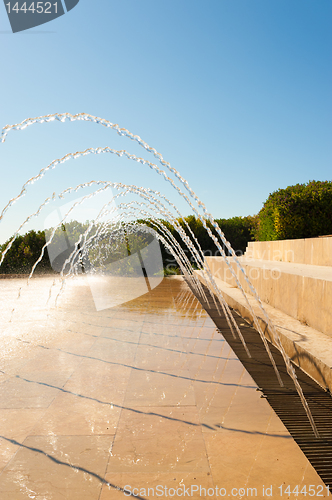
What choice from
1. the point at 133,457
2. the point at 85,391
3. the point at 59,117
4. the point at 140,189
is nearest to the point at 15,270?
the point at 140,189

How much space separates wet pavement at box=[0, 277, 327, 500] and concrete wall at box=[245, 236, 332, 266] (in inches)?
153

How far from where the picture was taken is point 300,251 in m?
8.62

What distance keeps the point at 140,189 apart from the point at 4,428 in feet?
24.6

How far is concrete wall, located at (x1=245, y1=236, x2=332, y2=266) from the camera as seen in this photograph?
723 centimetres

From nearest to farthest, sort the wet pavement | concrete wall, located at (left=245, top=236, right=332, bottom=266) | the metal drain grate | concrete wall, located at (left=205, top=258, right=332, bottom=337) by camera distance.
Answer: the wet pavement
the metal drain grate
concrete wall, located at (left=205, top=258, right=332, bottom=337)
concrete wall, located at (left=245, top=236, right=332, bottom=266)

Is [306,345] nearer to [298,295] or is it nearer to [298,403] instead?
[298,403]

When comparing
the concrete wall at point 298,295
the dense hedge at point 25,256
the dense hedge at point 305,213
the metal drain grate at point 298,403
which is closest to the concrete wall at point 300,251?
the dense hedge at point 305,213

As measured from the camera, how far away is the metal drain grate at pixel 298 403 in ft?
6.41

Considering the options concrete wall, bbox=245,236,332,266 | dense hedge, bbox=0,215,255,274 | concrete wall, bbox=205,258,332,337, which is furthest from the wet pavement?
dense hedge, bbox=0,215,255,274

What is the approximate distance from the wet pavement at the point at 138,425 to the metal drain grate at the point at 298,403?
0.24 ft

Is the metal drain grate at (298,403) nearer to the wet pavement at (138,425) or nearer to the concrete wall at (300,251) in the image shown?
the wet pavement at (138,425)

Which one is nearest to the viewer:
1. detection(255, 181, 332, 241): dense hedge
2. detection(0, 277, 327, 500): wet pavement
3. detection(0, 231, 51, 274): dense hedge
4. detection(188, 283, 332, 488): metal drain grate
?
detection(0, 277, 327, 500): wet pavement

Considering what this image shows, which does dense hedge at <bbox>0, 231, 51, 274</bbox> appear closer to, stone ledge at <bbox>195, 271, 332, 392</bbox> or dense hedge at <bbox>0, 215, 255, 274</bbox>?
dense hedge at <bbox>0, 215, 255, 274</bbox>

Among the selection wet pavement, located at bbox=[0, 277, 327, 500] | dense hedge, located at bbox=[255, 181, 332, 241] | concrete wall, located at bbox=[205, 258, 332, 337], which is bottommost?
wet pavement, located at bbox=[0, 277, 327, 500]
